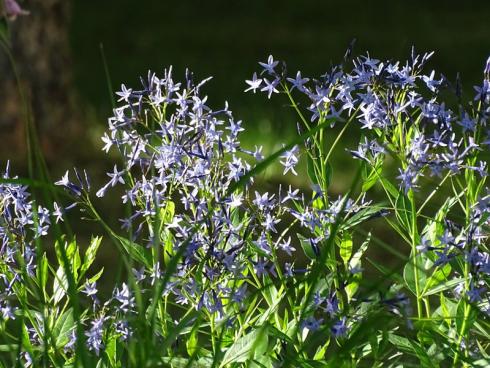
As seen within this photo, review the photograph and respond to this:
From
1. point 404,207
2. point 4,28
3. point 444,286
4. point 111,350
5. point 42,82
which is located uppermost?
point 4,28

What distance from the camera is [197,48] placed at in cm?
1040

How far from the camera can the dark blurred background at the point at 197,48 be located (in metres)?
6.62

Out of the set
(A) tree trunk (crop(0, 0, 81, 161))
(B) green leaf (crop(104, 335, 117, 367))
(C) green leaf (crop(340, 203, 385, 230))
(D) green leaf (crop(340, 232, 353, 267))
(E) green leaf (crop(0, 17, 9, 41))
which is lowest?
(A) tree trunk (crop(0, 0, 81, 161))

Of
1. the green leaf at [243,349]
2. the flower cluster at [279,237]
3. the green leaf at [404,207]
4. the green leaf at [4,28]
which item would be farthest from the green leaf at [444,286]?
the green leaf at [4,28]

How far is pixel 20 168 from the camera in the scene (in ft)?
21.8

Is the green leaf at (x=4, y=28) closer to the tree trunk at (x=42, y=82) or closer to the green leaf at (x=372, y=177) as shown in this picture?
the green leaf at (x=372, y=177)

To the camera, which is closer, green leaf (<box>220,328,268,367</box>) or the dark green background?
green leaf (<box>220,328,268,367</box>)

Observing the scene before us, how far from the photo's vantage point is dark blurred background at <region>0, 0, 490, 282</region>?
21.7 feet

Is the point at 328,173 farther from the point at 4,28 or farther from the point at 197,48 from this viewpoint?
the point at 197,48

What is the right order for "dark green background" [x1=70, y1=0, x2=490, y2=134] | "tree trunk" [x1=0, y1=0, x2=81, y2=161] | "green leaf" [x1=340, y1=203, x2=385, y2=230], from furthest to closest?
1. "dark green background" [x1=70, y1=0, x2=490, y2=134]
2. "tree trunk" [x1=0, y1=0, x2=81, y2=161]
3. "green leaf" [x1=340, y1=203, x2=385, y2=230]

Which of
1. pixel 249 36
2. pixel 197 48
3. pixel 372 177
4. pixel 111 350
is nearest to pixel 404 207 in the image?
pixel 372 177

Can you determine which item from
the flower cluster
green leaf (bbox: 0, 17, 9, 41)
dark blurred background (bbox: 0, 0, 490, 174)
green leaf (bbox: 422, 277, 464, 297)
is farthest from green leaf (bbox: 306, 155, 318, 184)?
dark blurred background (bbox: 0, 0, 490, 174)

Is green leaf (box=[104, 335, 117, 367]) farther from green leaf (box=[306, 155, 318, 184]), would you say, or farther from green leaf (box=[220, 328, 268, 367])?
green leaf (box=[306, 155, 318, 184])

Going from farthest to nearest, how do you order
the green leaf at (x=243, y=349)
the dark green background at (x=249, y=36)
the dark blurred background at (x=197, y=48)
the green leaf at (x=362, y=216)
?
the dark green background at (x=249, y=36) < the dark blurred background at (x=197, y=48) < the green leaf at (x=362, y=216) < the green leaf at (x=243, y=349)
